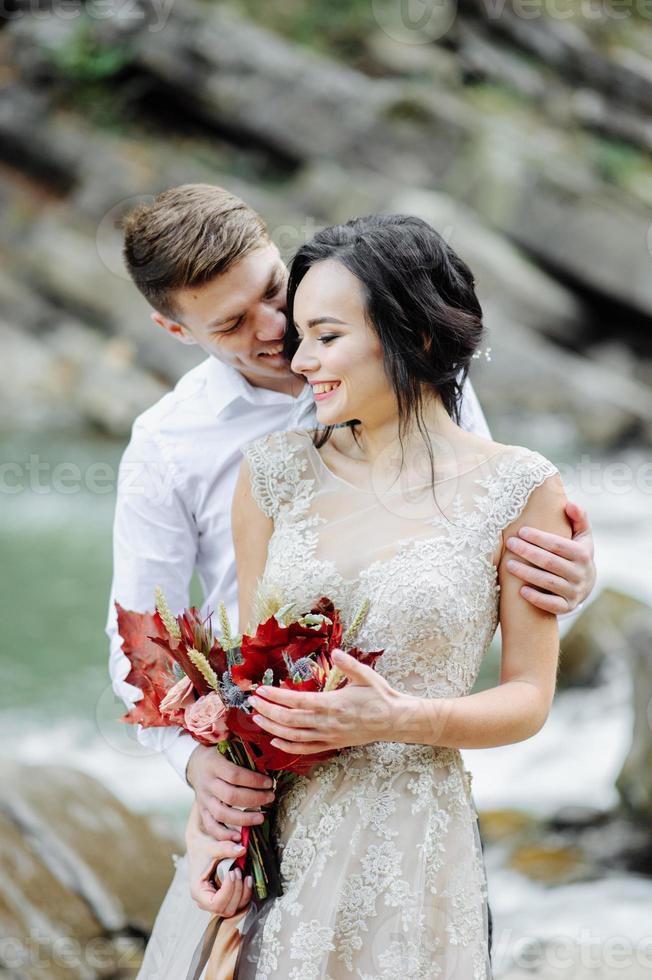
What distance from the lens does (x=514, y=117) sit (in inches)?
525

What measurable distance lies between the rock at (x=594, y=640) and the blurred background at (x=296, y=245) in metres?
0.02

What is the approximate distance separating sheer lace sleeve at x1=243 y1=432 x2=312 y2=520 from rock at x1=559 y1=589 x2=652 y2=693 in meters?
4.17

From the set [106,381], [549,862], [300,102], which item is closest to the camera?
[549,862]

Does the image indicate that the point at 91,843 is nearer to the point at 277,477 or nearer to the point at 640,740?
the point at 277,477

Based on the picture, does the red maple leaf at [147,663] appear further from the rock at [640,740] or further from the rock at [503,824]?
the rock at [503,824]

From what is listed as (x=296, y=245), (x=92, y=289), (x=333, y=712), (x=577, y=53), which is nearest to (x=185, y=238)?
(x=333, y=712)

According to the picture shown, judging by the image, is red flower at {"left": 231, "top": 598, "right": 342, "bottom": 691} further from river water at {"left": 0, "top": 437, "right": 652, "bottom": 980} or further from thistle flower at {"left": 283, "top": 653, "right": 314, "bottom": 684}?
river water at {"left": 0, "top": 437, "right": 652, "bottom": 980}

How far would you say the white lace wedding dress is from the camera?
2.05 metres

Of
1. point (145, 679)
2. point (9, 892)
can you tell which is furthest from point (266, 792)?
point (9, 892)

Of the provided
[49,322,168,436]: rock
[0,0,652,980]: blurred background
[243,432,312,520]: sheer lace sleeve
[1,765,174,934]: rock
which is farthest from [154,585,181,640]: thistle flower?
[49,322,168,436]: rock

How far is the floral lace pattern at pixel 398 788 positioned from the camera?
2.05m

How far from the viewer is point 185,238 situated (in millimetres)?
2578

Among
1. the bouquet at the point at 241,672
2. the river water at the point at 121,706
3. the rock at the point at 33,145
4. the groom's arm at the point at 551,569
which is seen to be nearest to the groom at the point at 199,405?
the bouquet at the point at 241,672

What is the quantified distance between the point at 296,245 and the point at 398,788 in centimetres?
352
